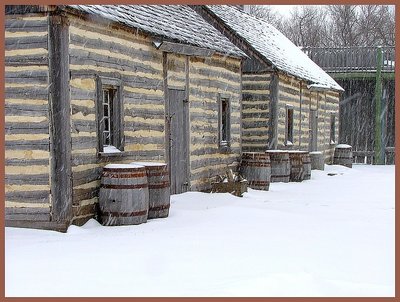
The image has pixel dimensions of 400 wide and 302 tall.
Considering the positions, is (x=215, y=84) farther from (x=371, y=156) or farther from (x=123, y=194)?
(x=371, y=156)

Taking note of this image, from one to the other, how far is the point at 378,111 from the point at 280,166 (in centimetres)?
969

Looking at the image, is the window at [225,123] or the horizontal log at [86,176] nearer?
the horizontal log at [86,176]

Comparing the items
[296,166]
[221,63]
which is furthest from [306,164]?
[221,63]

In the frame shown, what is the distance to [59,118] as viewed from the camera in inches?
309

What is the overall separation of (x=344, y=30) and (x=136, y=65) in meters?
38.4

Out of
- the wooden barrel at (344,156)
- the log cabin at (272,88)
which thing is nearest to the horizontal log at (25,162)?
the log cabin at (272,88)

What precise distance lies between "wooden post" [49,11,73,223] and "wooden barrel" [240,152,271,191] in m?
6.37

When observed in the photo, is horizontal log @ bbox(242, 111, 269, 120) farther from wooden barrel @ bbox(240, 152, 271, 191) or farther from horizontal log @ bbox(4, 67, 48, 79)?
horizontal log @ bbox(4, 67, 48, 79)

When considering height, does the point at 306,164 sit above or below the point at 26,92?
below

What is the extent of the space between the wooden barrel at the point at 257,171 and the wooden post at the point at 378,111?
11.0 meters

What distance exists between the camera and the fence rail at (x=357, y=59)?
2339 cm

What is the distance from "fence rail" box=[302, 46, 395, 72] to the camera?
23394mm

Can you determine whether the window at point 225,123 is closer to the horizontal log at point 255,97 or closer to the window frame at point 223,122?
the window frame at point 223,122

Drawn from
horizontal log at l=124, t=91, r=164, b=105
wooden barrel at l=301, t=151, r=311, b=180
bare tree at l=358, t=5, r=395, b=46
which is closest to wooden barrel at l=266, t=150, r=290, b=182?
wooden barrel at l=301, t=151, r=311, b=180
